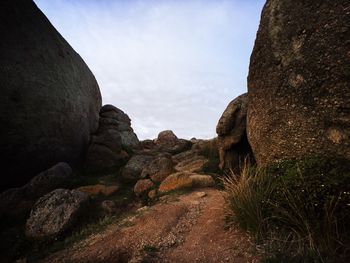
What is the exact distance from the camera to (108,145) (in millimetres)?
16609

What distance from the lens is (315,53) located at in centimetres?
535

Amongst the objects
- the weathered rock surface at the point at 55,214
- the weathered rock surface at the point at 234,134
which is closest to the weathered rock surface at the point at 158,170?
the weathered rock surface at the point at 234,134

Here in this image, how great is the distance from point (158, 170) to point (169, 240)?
6.76 m

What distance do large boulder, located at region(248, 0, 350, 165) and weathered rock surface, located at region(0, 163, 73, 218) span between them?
946 cm

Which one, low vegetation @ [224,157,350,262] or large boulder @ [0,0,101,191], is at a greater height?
large boulder @ [0,0,101,191]

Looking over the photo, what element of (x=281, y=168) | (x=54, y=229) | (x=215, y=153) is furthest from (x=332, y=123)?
(x=215, y=153)

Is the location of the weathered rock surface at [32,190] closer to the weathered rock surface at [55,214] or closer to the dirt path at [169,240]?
the weathered rock surface at [55,214]

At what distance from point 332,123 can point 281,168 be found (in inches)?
55.4

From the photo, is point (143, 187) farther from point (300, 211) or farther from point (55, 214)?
point (300, 211)

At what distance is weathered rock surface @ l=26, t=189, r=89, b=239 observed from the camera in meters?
7.75

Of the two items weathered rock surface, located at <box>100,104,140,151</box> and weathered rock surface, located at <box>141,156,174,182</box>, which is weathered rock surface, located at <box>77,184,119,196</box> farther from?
weathered rock surface, located at <box>100,104,140,151</box>

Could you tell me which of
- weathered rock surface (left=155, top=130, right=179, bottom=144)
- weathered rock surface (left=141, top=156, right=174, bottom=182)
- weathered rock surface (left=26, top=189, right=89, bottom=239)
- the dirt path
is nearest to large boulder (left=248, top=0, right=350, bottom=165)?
the dirt path

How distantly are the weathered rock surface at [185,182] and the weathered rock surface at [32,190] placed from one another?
17.7 ft

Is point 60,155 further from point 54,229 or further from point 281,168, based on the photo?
point 281,168
